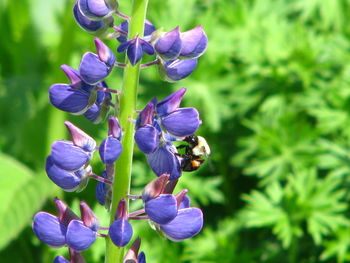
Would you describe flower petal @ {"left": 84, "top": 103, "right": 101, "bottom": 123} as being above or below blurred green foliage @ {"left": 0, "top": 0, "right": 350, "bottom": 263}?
Result: above

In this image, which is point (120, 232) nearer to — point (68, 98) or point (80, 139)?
point (80, 139)

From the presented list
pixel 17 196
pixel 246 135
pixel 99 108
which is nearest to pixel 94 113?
pixel 99 108

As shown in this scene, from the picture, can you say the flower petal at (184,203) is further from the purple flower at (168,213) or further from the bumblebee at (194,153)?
the bumblebee at (194,153)

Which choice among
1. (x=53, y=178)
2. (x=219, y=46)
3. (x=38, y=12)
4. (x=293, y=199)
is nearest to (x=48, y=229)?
(x=53, y=178)

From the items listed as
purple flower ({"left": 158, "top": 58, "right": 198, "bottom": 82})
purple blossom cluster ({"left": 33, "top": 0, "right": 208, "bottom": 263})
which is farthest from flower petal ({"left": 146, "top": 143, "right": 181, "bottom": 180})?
purple flower ({"left": 158, "top": 58, "right": 198, "bottom": 82})

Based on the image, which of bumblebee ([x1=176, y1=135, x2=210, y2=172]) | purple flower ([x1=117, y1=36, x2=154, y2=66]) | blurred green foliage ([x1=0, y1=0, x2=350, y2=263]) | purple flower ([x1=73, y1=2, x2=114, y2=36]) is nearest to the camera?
purple flower ([x1=117, y1=36, x2=154, y2=66])

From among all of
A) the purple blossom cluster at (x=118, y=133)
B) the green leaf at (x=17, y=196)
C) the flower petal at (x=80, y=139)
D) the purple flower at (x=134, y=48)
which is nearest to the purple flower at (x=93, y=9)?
the purple blossom cluster at (x=118, y=133)

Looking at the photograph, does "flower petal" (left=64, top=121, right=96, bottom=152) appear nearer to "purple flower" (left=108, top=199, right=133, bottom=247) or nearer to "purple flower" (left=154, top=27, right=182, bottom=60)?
"purple flower" (left=108, top=199, right=133, bottom=247)
